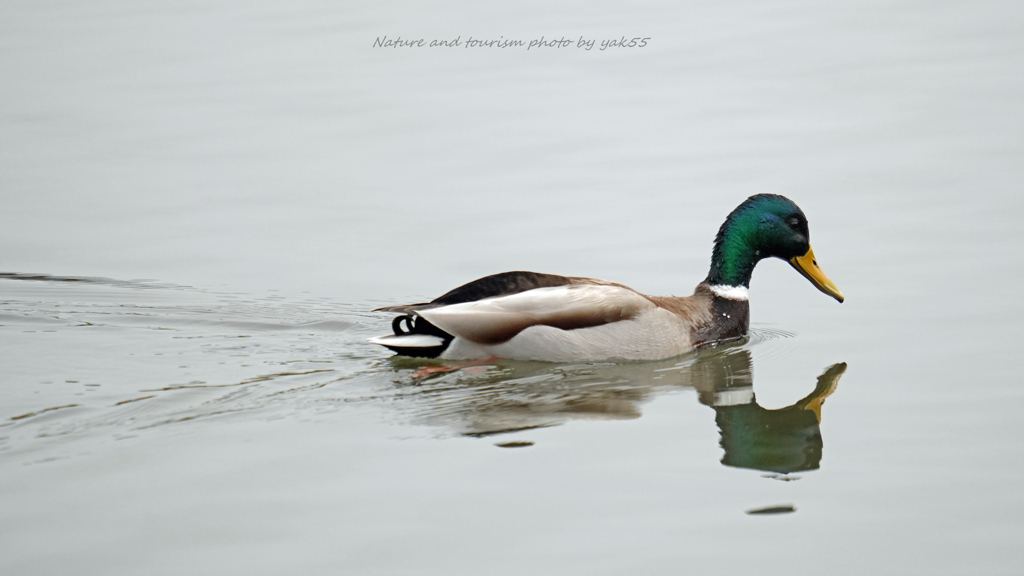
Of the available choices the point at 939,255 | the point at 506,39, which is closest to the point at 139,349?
the point at 939,255

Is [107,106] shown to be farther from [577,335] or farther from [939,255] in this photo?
[939,255]

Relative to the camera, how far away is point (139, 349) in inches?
327

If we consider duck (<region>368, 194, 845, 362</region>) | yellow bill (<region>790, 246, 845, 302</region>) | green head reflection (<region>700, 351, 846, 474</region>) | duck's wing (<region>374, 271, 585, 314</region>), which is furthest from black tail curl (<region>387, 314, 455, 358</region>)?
yellow bill (<region>790, 246, 845, 302</region>)

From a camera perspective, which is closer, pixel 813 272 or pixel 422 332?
pixel 422 332

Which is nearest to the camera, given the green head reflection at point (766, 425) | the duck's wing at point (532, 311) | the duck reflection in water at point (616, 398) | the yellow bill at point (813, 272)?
the green head reflection at point (766, 425)

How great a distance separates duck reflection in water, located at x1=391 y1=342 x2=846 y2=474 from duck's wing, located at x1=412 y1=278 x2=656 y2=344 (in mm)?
240

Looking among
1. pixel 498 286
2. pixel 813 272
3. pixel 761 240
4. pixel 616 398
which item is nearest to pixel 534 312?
pixel 498 286

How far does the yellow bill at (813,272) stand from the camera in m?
9.07

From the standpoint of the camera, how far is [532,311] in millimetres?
8234

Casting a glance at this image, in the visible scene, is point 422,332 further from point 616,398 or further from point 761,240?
point 761,240

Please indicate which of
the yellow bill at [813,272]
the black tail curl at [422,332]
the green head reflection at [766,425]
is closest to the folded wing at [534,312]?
the black tail curl at [422,332]

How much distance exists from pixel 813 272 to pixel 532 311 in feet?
7.43

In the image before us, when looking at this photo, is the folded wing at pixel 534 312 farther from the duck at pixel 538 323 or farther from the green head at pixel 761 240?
the green head at pixel 761 240

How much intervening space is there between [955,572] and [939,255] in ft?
16.7
